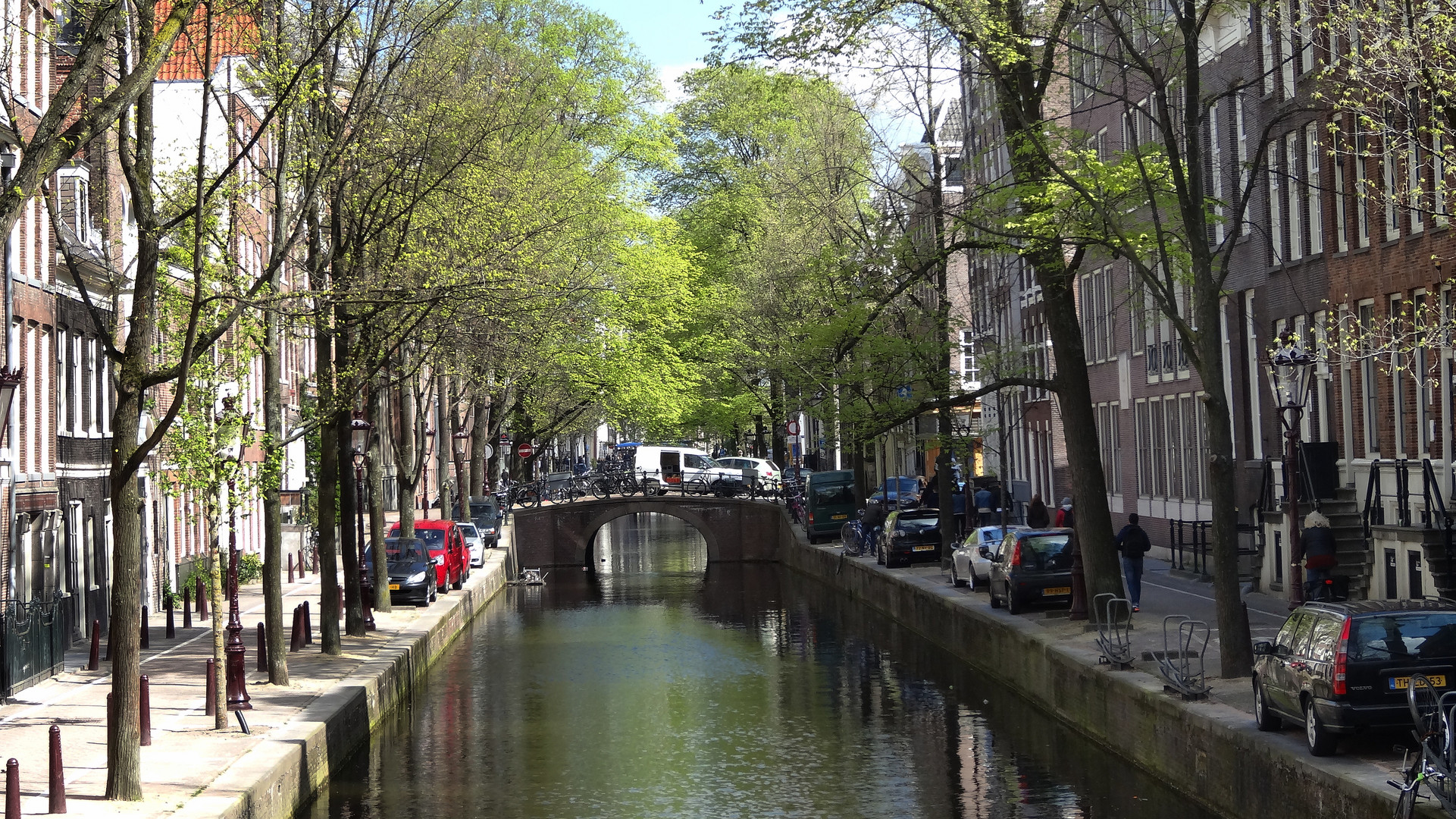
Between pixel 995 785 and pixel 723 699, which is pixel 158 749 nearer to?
pixel 995 785

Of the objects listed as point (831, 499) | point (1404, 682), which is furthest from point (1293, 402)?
point (831, 499)

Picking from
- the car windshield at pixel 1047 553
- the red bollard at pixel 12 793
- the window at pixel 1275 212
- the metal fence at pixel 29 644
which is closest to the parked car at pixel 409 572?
the metal fence at pixel 29 644

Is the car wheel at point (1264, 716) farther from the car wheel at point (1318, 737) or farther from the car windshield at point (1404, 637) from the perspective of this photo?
the car windshield at point (1404, 637)

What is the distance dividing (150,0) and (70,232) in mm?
16784

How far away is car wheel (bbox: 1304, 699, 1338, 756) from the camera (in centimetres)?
1444

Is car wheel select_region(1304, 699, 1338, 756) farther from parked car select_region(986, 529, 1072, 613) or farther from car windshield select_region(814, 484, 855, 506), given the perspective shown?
car windshield select_region(814, 484, 855, 506)

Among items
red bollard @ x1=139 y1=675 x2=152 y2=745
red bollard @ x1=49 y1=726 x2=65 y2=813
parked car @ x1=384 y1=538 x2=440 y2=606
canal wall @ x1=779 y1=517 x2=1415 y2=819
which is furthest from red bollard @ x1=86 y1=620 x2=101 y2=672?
canal wall @ x1=779 y1=517 x2=1415 y2=819

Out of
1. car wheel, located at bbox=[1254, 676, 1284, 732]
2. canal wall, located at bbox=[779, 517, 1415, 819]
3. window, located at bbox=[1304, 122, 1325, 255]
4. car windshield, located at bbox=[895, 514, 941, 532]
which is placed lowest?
canal wall, located at bbox=[779, 517, 1415, 819]

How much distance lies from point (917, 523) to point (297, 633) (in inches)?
713

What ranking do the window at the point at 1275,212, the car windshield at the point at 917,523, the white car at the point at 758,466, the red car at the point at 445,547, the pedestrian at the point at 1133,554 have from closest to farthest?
the pedestrian at the point at 1133,554
the window at the point at 1275,212
the red car at the point at 445,547
the car windshield at the point at 917,523
the white car at the point at 758,466

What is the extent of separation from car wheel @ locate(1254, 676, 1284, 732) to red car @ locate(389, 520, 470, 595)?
26114mm

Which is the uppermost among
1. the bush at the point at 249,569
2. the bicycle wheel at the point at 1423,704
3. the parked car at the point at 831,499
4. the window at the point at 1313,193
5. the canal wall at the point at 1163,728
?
the window at the point at 1313,193

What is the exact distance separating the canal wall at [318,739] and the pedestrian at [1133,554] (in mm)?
11557

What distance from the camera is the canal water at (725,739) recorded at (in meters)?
18.7
